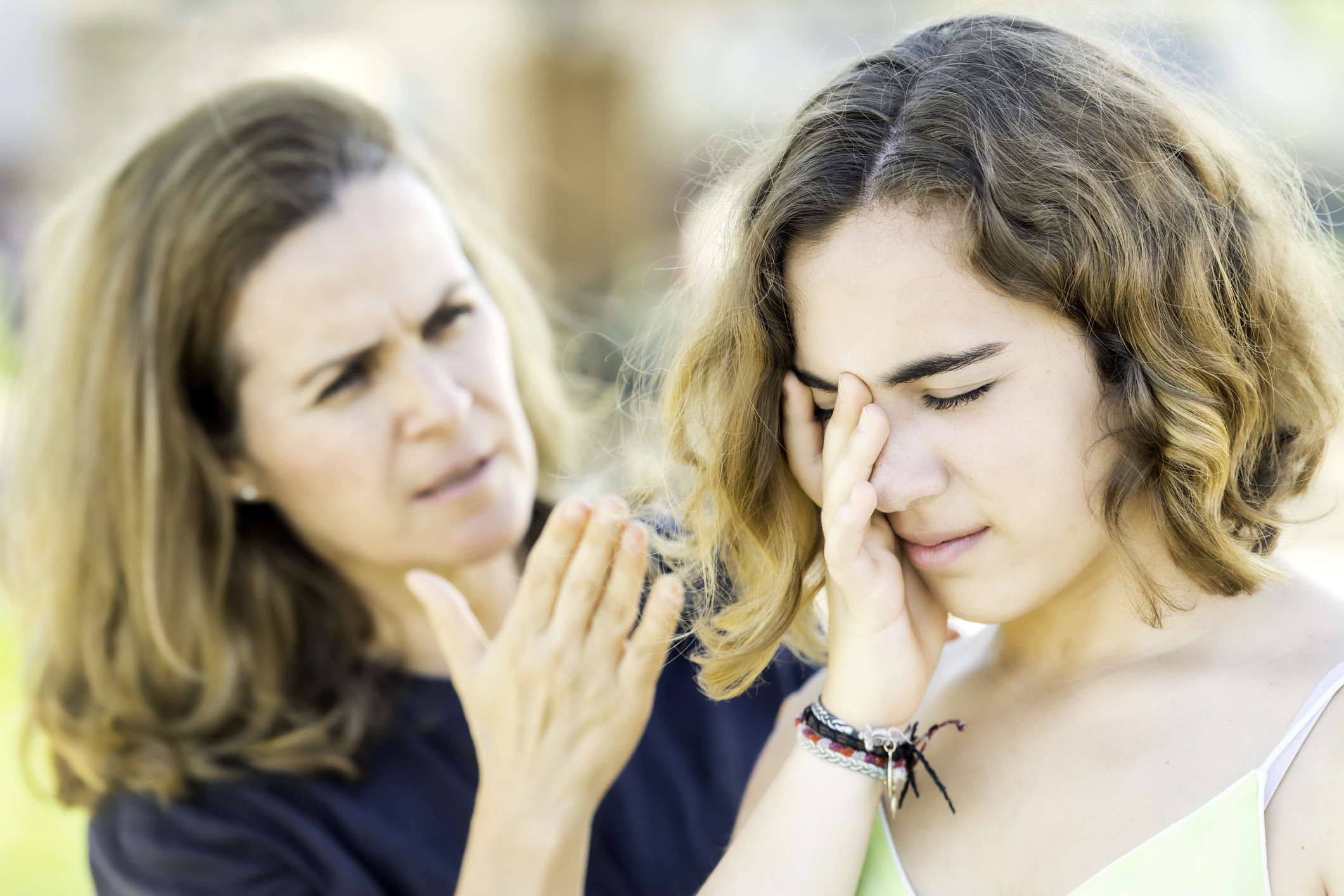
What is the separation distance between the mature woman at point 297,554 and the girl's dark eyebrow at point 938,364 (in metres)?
0.69

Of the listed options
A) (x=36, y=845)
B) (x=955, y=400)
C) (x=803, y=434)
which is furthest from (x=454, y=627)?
(x=36, y=845)

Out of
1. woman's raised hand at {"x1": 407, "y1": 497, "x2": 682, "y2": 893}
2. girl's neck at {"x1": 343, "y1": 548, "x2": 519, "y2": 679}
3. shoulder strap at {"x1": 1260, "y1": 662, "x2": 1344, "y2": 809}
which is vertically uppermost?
shoulder strap at {"x1": 1260, "y1": 662, "x2": 1344, "y2": 809}

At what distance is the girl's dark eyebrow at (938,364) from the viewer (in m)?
1.27

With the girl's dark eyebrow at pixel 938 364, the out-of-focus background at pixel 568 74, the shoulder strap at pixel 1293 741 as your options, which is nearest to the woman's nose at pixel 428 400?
the girl's dark eyebrow at pixel 938 364

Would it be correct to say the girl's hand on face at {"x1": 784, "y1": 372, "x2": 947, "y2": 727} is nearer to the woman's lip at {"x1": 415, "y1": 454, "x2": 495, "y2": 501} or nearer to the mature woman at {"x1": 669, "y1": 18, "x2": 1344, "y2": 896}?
the mature woman at {"x1": 669, "y1": 18, "x2": 1344, "y2": 896}

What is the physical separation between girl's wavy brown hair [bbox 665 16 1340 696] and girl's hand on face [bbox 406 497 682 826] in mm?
377

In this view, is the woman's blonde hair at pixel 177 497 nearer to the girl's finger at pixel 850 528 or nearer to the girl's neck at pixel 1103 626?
the girl's finger at pixel 850 528

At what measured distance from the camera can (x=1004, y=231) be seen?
1277 millimetres

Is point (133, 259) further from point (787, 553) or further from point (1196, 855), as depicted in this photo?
point (1196, 855)

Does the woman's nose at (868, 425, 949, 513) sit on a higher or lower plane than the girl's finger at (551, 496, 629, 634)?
higher

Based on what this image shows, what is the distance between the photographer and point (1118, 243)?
1298 millimetres

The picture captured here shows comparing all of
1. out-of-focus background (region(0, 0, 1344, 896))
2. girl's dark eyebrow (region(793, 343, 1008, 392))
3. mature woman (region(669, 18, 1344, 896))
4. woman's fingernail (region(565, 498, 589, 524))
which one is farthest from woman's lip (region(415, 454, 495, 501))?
out-of-focus background (region(0, 0, 1344, 896))

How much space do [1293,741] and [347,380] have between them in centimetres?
158

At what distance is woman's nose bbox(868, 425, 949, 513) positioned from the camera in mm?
1328
